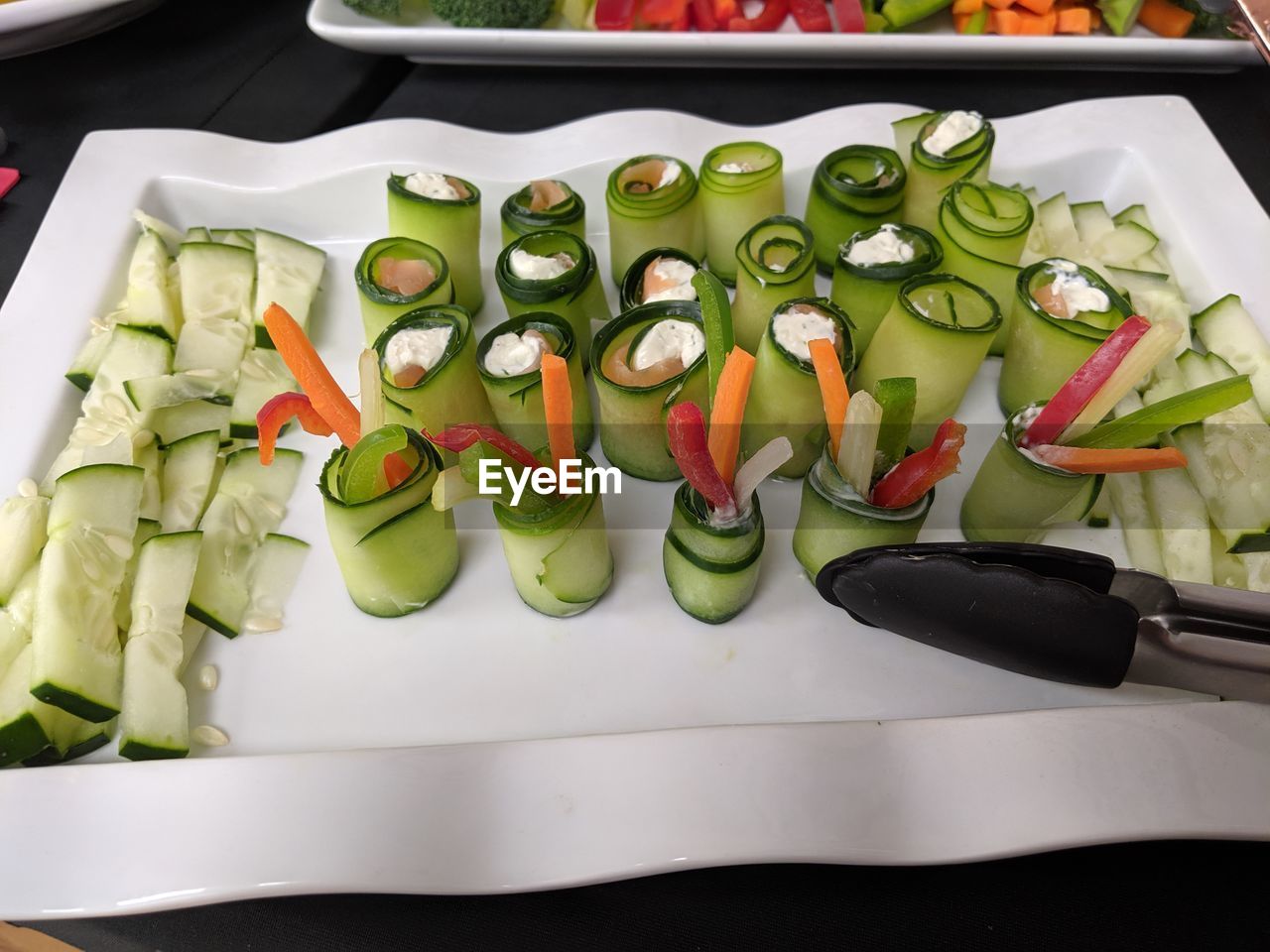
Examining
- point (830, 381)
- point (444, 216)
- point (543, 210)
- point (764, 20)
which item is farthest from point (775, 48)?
point (830, 381)

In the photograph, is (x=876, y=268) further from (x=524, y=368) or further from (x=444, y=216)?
(x=444, y=216)

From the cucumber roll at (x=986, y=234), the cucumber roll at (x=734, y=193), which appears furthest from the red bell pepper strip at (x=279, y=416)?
the cucumber roll at (x=986, y=234)

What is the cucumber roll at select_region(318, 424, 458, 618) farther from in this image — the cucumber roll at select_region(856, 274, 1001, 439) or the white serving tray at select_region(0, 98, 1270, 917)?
the cucumber roll at select_region(856, 274, 1001, 439)

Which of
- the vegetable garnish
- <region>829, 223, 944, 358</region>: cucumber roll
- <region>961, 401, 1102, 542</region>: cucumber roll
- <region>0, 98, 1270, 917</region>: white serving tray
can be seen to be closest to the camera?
<region>0, 98, 1270, 917</region>: white serving tray

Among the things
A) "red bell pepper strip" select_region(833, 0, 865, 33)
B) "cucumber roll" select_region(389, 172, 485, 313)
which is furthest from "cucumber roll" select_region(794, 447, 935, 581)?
"red bell pepper strip" select_region(833, 0, 865, 33)

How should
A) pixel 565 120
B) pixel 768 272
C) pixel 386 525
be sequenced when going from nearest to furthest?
pixel 386 525
pixel 768 272
pixel 565 120

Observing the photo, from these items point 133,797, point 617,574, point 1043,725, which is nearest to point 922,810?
point 1043,725
